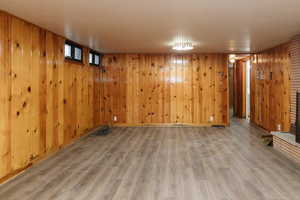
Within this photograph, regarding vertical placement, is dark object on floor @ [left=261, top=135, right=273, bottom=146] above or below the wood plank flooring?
above

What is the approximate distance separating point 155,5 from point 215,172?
Answer: 2526 millimetres

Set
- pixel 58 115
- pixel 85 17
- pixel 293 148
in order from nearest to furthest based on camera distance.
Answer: pixel 85 17 < pixel 293 148 < pixel 58 115

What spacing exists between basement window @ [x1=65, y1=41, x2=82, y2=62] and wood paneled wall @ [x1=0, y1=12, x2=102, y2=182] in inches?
7.0

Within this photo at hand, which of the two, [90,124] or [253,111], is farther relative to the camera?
[253,111]

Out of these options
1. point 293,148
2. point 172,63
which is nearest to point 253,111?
point 172,63

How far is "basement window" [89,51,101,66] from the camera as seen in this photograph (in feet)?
24.6

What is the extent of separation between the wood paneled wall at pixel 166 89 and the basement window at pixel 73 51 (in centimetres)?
190

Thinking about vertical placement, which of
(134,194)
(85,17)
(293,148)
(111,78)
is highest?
(85,17)

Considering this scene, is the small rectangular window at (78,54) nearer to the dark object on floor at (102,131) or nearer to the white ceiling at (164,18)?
the white ceiling at (164,18)

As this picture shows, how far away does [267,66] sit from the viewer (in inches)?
277

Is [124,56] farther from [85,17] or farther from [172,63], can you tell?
[85,17]

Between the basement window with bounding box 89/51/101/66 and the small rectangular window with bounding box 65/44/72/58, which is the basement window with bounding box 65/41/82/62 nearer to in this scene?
the small rectangular window with bounding box 65/44/72/58

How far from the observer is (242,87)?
998 cm

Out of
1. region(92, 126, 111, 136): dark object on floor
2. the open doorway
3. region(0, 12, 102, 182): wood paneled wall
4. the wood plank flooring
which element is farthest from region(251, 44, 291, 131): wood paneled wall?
region(0, 12, 102, 182): wood paneled wall
